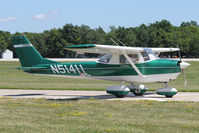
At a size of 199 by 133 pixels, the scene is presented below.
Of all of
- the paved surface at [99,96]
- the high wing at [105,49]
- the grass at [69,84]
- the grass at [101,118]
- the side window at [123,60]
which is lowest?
the grass at [69,84]

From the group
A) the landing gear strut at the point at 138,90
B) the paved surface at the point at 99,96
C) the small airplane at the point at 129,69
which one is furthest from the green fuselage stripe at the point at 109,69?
the landing gear strut at the point at 138,90

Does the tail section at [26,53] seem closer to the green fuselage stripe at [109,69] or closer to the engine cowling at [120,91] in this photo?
the green fuselage stripe at [109,69]

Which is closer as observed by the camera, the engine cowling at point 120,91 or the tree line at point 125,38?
the engine cowling at point 120,91

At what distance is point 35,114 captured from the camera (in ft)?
38.8

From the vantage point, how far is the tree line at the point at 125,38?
95375 mm

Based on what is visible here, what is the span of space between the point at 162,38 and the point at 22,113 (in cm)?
8628

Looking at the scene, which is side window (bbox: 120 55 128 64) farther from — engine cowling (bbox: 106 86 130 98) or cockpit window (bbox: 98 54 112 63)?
engine cowling (bbox: 106 86 130 98)

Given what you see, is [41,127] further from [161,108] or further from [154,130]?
[161,108]

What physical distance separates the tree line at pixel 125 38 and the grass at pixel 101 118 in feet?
250

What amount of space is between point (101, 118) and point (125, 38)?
85146mm

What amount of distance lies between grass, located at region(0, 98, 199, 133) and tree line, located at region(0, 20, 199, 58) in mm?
76242

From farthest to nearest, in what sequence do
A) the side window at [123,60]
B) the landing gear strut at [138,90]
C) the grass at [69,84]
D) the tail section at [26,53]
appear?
1. the grass at [69,84]
2. the tail section at [26,53]
3. the landing gear strut at [138,90]
4. the side window at [123,60]

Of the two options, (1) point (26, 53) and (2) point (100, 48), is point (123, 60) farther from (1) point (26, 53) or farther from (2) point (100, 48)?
(1) point (26, 53)

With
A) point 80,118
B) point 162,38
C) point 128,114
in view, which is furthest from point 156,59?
point 162,38
